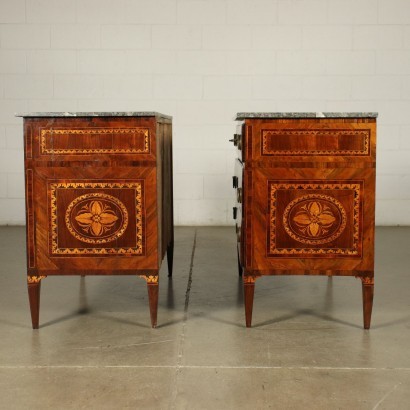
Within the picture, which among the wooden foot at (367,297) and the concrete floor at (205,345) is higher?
the wooden foot at (367,297)

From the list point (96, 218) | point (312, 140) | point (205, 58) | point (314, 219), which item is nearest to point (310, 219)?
point (314, 219)

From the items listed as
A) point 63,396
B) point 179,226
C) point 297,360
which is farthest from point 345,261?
point 179,226

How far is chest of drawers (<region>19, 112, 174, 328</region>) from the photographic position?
8.97 ft

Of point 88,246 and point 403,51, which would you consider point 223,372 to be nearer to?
point 88,246

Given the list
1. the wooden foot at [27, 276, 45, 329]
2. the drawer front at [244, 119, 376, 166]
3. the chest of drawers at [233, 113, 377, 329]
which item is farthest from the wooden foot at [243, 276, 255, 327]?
the wooden foot at [27, 276, 45, 329]

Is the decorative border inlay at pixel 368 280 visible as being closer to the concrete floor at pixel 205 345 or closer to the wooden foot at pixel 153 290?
the concrete floor at pixel 205 345

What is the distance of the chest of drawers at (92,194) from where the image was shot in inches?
108

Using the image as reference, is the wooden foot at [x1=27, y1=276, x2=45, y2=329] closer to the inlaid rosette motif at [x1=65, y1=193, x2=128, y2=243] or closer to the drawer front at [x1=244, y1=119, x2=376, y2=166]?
the inlaid rosette motif at [x1=65, y1=193, x2=128, y2=243]

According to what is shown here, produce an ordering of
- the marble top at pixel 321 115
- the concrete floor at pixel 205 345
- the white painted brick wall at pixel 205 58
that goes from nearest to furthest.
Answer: the concrete floor at pixel 205 345 < the marble top at pixel 321 115 < the white painted brick wall at pixel 205 58

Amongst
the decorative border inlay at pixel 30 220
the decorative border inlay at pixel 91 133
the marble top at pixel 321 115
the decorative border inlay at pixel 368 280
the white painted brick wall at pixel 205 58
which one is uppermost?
the white painted brick wall at pixel 205 58

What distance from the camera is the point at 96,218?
2779 mm

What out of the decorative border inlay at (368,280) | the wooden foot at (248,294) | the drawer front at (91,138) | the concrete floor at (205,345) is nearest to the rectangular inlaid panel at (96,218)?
the drawer front at (91,138)

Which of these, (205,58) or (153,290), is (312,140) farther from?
(205,58)

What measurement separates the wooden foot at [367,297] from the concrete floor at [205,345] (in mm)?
55
